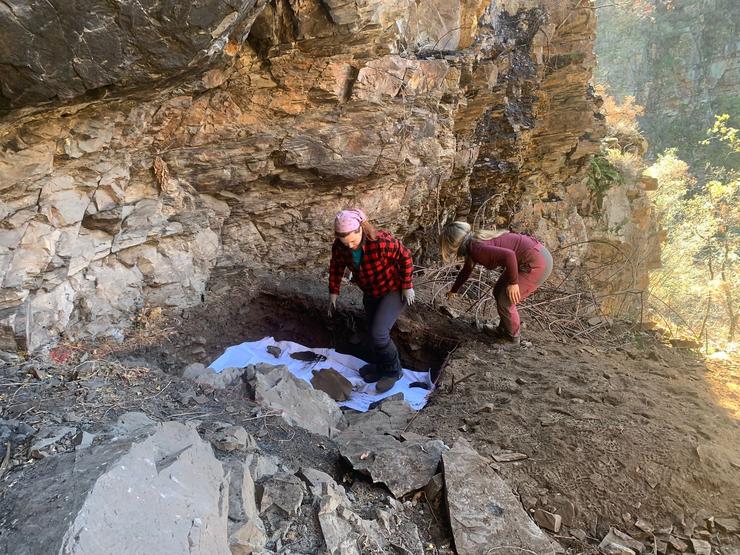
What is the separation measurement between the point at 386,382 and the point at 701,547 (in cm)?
266

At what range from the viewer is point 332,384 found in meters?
4.32

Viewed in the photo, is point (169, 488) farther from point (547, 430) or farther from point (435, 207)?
point (435, 207)

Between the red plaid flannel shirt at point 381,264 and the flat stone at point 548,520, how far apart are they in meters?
2.00

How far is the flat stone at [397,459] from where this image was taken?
236 centimetres

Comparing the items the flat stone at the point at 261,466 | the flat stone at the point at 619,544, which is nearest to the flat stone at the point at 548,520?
the flat stone at the point at 619,544

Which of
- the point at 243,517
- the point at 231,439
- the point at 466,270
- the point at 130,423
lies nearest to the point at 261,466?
the point at 231,439

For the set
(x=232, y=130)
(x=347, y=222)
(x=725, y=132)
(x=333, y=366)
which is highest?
(x=232, y=130)

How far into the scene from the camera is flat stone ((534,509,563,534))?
7.48 ft

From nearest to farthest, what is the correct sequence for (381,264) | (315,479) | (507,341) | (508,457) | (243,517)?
(243,517) < (315,479) < (508,457) < (381,264) < (507,341)

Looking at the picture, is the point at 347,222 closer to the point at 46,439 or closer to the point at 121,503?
the point at 46,439

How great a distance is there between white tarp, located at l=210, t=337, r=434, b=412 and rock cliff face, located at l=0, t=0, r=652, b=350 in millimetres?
811

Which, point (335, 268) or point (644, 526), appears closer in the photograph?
point (644, 526)

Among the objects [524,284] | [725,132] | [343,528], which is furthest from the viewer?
[725,132]

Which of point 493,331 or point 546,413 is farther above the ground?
point 546,413
